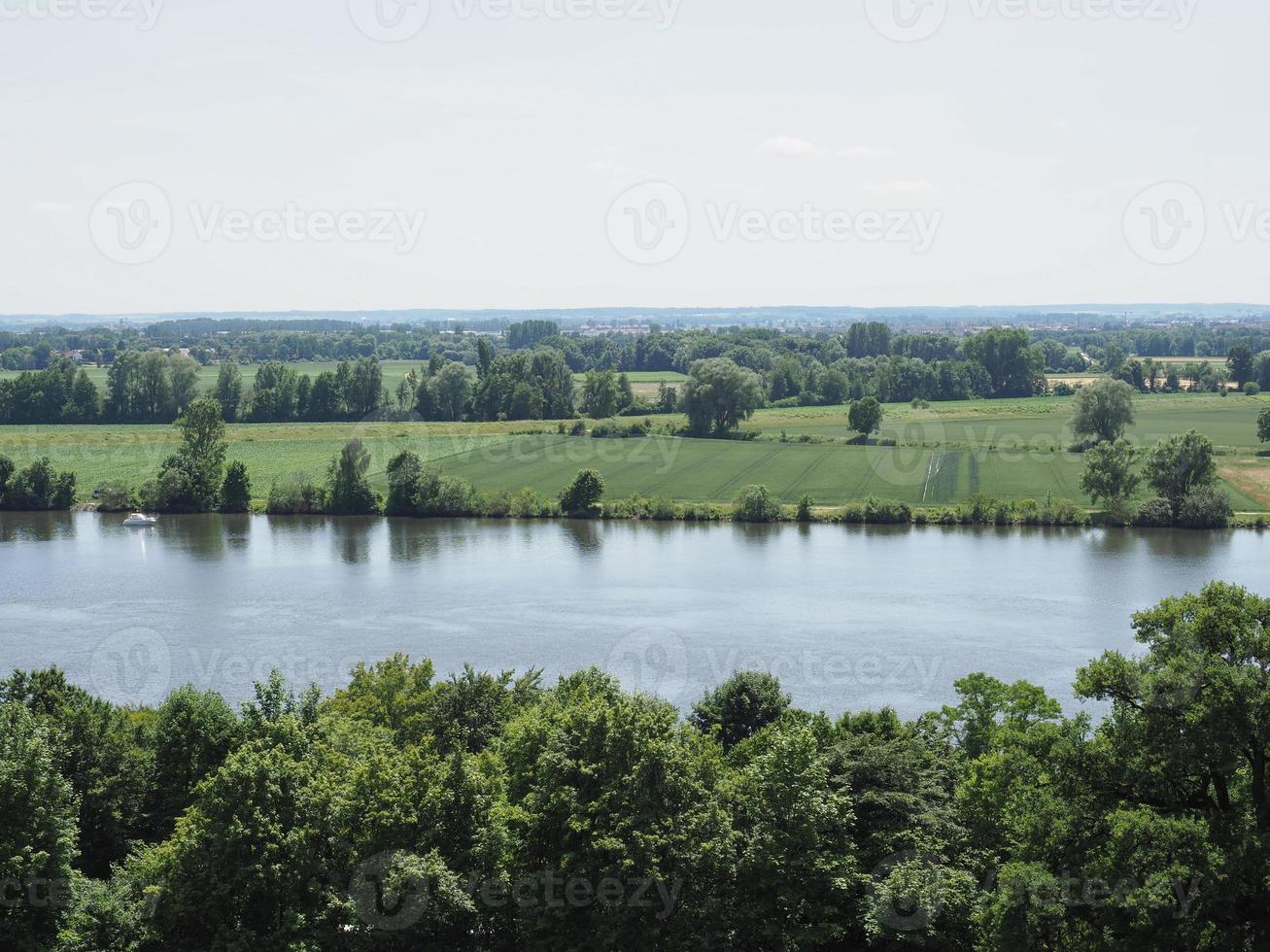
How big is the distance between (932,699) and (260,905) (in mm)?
19156

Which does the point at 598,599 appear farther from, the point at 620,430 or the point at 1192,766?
the point at 620,430

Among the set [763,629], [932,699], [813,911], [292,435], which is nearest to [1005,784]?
[813,911]

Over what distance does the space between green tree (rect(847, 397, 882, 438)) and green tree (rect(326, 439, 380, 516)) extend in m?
31.9

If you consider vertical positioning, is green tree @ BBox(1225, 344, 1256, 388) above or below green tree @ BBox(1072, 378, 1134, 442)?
above

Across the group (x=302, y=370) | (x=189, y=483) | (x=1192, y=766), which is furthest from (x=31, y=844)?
(x=302, y=370)

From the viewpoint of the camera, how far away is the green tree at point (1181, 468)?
5700 centimetres

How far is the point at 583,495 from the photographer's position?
61781 mm

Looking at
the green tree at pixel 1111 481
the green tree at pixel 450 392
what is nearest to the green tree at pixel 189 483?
the green tree at pixel 450 392

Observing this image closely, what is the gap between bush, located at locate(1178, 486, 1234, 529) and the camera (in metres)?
55.6

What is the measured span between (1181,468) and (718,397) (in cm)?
3143

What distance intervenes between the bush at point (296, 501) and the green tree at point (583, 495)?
11.7m

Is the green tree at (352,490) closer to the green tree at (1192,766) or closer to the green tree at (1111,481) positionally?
the green tree at (1111,481)

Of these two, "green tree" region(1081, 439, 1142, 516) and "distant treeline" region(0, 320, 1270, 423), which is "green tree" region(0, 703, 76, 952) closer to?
"green tree" region(1081, 439, 1142, 516)

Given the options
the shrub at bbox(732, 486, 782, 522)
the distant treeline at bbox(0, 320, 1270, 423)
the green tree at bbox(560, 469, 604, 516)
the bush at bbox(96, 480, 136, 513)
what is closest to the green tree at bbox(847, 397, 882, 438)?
the distant treeline at bbox(0, 320, 1270, 423)
